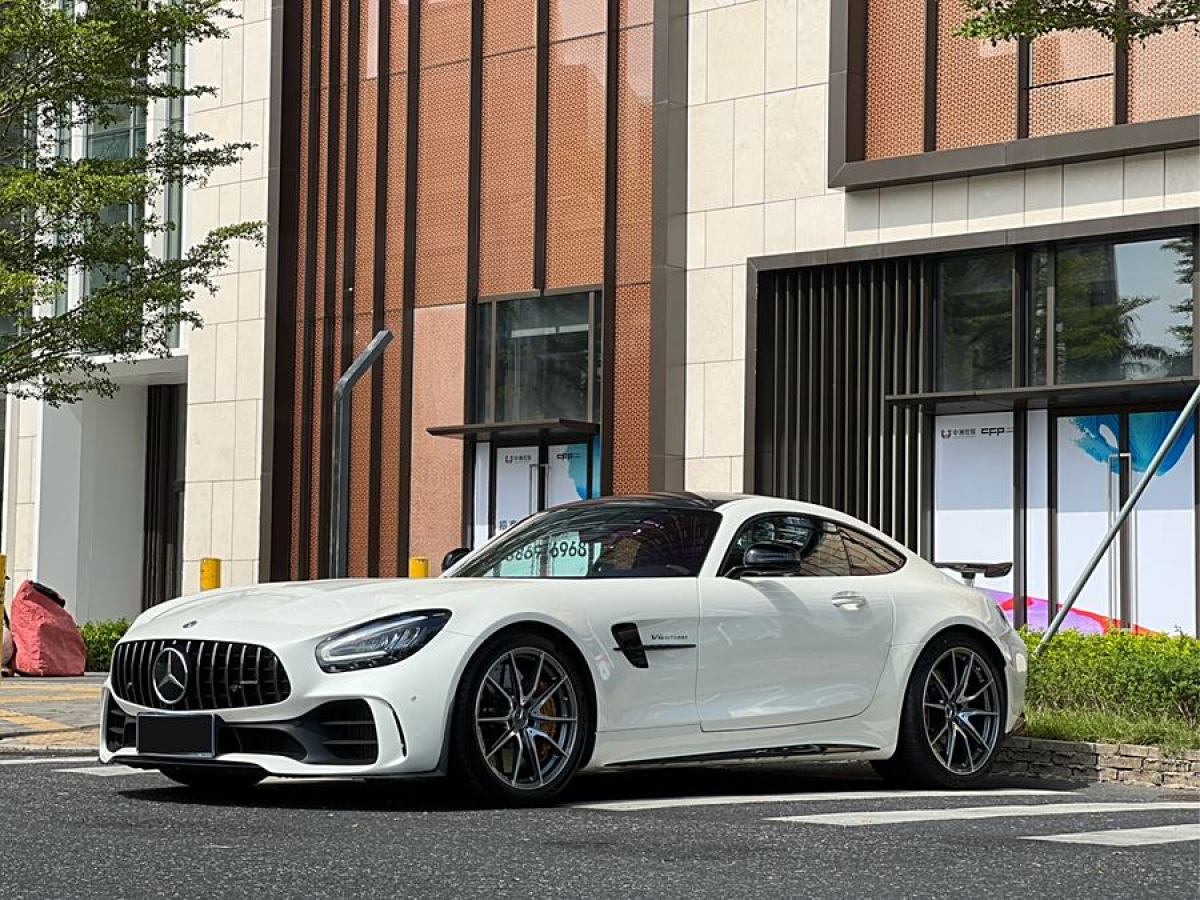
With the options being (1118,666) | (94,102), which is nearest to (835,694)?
(1118,666)

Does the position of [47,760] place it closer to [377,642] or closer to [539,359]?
[377,642]

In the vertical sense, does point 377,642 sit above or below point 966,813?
above

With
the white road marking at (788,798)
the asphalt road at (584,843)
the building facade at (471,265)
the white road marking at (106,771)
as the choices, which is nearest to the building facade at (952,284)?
the building facade at (471,265)

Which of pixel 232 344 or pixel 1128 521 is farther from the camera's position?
pixel 232 344

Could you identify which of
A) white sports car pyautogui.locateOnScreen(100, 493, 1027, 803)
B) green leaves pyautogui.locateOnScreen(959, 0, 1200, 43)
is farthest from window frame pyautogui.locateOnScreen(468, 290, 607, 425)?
white sports car pyautogui.locateOnScreen(100, 493, 1027, 803)

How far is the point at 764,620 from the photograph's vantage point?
357 inches

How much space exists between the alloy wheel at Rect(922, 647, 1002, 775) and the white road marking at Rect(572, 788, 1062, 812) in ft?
0.69

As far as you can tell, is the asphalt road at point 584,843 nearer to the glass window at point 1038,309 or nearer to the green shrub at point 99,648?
the glass window at point 1038,309

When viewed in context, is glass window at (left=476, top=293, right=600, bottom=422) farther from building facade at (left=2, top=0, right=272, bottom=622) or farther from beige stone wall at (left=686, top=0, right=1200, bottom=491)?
building facade at (left=2, top=0, right=272, bottom=622)

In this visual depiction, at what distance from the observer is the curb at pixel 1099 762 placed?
10.4m

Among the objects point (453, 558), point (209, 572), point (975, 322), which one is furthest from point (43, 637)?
point (453, 558)

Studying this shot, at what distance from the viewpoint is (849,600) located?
9430mm

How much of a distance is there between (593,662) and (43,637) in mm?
16208

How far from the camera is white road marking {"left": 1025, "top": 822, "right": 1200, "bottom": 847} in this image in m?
6.97
